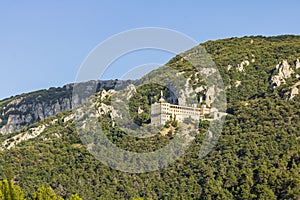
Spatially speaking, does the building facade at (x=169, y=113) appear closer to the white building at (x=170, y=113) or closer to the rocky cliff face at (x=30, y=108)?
the white building at (x=170, y=113)

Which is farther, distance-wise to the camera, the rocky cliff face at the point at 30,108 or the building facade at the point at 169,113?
the rocky cliff face at the point at 30,108

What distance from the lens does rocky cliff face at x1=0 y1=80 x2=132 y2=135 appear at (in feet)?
547

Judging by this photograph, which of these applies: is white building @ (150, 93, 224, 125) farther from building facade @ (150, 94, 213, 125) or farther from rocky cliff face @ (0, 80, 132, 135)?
rocky cliff face @ (0, 80, 132, 135)

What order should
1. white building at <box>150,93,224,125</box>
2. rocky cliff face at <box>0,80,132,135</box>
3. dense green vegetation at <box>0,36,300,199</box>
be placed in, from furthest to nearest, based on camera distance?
rocky cliff face at <box>0,80,132,135</box> → white building at <box>150,93,224,125</box> → dense green vegetation at <box>0,36,300,199</box>

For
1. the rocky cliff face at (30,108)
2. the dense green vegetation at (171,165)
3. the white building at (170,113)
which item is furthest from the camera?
the rocky cliff face at (30,108)

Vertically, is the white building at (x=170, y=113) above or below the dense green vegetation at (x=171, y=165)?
above

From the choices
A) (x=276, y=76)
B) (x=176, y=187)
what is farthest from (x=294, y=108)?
(x=176, y=187)

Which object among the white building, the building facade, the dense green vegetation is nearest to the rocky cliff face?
the dense green vegetation

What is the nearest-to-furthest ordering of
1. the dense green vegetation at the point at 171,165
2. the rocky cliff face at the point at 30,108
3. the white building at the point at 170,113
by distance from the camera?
1. the dense green vegetation at the point at 171,165
2. the white building at the point at 170,113
3. the rocky cliff face at the point at 30,108

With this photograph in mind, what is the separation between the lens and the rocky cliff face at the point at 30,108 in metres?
167

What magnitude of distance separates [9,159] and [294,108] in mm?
37064

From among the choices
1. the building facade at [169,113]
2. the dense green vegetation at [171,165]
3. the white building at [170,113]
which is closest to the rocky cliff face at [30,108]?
the dense green vegetation at [171,165]

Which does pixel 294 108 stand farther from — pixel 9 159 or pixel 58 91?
pixel 58 91

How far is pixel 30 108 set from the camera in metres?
173
